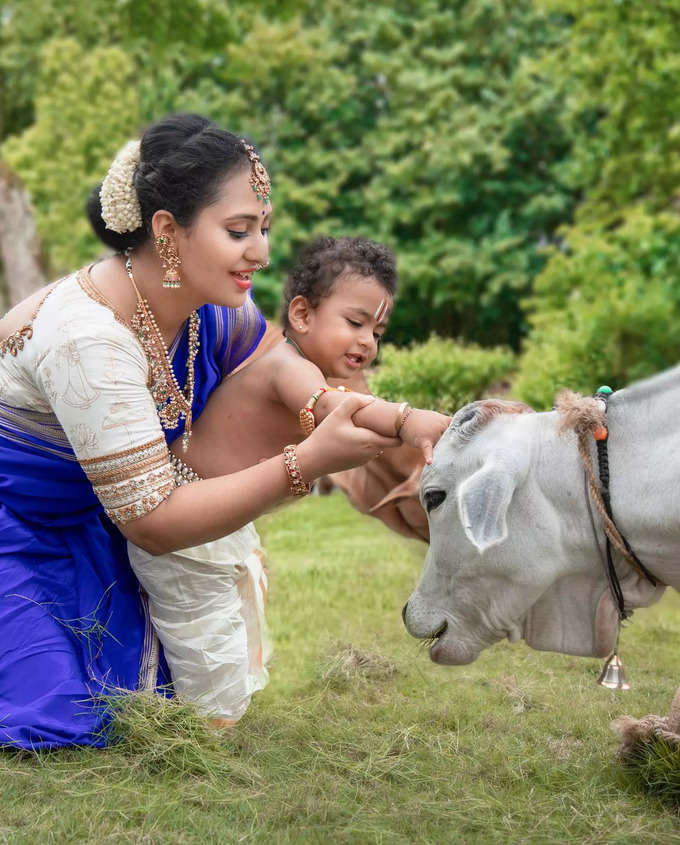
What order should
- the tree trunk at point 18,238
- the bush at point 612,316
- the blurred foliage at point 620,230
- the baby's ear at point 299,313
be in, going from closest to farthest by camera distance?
the baby's ear at point 299,313 < the bush at point 612,316 < the blurred foliage at point 620,230 < the tree trunk at point 18,238

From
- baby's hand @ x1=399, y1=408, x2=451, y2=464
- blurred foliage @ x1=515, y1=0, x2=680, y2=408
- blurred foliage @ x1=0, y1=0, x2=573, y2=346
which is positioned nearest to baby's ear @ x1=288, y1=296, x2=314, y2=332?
baby's hand @ x1=399, y1=408, x2=451, y2=464

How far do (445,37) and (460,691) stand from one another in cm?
1546

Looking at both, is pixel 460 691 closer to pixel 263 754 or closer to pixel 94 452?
pixel 263 754

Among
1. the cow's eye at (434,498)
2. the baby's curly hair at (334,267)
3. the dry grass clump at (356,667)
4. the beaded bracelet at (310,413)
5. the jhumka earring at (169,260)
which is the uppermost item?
the jhumka earring at (169,260)

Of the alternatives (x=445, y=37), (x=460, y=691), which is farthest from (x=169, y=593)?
(x=445, y=37)

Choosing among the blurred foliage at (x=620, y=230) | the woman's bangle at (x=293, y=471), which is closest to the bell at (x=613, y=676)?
the woman's bangle at (x=293, y=471)

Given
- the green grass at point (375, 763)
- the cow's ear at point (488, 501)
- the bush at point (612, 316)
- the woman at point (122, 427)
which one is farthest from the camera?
the bush at point (612, 316)

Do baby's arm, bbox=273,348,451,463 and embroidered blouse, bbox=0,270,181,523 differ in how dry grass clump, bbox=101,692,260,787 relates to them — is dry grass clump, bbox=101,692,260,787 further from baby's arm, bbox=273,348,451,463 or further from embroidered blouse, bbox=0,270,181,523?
baby's arm, bbox=273,348,451,463

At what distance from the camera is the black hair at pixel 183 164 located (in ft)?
10.0

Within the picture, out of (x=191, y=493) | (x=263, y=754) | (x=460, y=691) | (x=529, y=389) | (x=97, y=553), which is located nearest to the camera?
(x=191, y=493)

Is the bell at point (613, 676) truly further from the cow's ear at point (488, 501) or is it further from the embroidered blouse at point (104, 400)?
the embroidered blouse at point (104, 400)

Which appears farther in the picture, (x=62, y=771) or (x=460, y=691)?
(x=460, y=691)

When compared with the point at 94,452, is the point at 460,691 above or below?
below

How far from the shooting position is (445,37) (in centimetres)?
1759
